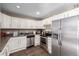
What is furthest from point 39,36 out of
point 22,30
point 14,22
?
point 14,22

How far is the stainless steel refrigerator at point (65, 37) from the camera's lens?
1117mm

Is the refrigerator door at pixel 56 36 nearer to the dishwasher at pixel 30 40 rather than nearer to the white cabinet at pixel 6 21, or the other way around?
the dishwasher at pixel 30 40

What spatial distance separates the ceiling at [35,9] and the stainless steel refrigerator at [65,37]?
0.24 m

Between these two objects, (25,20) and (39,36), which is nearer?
(25,20)

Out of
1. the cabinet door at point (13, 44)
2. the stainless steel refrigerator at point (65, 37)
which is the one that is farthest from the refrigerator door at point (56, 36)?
the cabinet door at point (13, 44)

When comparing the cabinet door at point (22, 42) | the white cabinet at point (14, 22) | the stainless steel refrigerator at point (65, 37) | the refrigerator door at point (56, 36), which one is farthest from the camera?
the cabinet door at point (22, 42)

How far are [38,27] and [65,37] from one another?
0.60 metres

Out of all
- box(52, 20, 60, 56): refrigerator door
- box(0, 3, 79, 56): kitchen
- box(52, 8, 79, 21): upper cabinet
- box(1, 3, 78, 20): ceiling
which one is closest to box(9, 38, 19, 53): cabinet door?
box(0, 3, 79, 56): kitchen

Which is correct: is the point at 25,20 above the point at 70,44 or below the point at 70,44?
above

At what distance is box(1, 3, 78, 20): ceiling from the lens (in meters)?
1.16

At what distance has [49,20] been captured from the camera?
146 centimetres

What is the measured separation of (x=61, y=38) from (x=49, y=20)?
46 cm

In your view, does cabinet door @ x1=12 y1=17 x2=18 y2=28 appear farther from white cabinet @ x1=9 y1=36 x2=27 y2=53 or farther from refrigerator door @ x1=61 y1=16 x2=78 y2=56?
refrigerator door @ x1=61 y1=16 x2=78 y2=56

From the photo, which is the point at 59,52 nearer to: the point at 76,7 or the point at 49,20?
the point at 49,20
